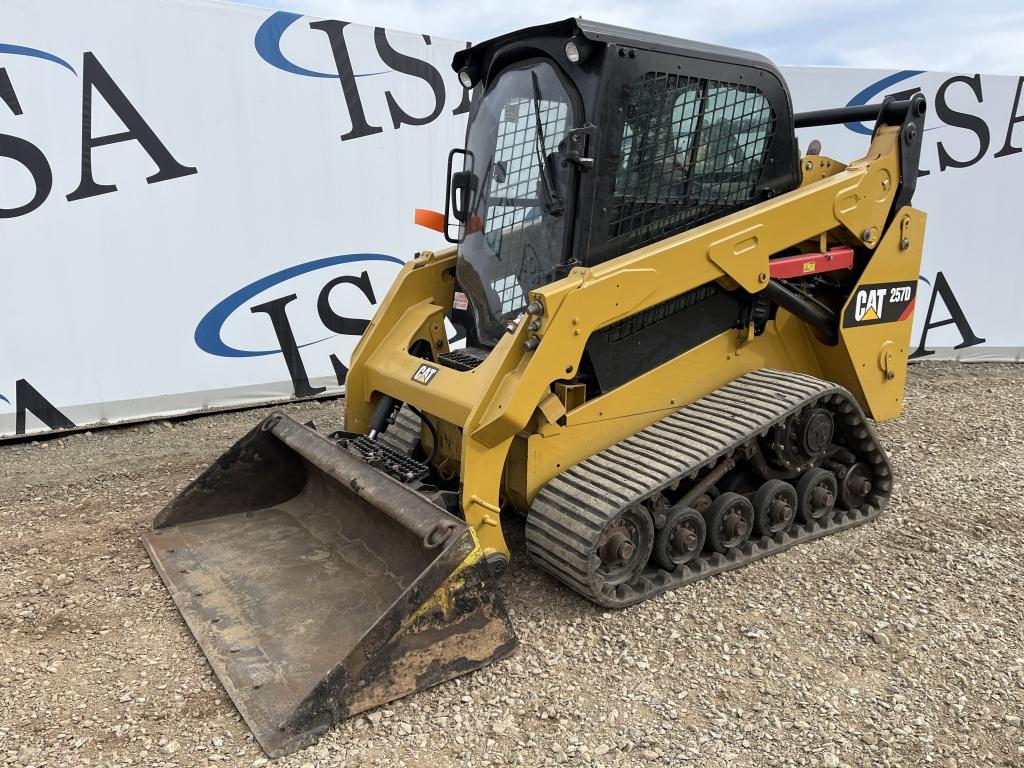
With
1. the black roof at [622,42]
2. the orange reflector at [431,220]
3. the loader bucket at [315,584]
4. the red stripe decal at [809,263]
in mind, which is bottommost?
the loader bucket at [315,584]

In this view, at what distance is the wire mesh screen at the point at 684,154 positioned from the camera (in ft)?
11.4

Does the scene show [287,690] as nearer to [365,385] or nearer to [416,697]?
[416,697]

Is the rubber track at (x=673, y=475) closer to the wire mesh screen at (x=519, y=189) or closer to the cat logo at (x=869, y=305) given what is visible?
the cat logo at (x=869, y=305)

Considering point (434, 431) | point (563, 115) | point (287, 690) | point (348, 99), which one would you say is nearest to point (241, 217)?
point (348, 99)

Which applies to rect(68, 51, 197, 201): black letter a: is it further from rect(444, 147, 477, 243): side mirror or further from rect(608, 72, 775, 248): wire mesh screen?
rect(608, 72, 775, 248): wire mesh screen

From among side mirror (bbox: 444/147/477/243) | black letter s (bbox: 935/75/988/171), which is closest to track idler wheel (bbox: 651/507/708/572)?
side mirror (bbox: 444/147/477/243)

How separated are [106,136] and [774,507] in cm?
530

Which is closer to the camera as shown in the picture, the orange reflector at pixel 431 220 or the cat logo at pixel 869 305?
the orange reflector at pixel 431 220

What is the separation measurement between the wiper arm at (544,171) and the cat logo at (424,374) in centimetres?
91

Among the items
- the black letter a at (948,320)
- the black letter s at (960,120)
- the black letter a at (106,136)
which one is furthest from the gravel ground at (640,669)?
the black letter s at (960,120)

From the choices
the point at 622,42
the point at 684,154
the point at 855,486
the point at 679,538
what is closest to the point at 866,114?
the point at 684,154

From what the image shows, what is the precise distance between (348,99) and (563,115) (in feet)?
12.3

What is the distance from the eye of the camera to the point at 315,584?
345 cm

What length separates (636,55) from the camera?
3369 mm
